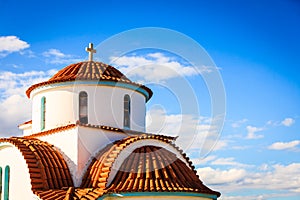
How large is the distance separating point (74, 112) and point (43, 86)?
1.70m

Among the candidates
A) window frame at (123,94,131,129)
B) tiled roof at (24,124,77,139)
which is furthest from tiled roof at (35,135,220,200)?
window frame at (123,94,131,129)

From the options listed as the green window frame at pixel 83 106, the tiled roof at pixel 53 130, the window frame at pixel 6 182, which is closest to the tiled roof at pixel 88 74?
the green window frame at pixel 83 106

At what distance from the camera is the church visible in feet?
53.7

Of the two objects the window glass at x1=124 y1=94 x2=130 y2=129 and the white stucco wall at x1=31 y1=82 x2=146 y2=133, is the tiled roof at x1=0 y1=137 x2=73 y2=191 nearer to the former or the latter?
the white stucco wall at x1=31 y1=82 x2=146 y2=133

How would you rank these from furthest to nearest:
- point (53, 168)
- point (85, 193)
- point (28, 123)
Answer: point (28, 123) → point (53, 168) → point (85, 193)

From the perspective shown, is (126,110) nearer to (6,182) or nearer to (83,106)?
(83,106)

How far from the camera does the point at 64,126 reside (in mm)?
18250

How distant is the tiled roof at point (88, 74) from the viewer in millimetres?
19219

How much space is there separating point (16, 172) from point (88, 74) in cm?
447

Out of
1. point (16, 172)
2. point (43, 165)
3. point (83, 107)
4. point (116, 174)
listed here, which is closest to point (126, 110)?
point (83, 107)

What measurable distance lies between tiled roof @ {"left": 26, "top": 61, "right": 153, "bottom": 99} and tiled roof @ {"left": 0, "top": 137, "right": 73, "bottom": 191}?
269cm

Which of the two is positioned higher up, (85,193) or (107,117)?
(107,117)

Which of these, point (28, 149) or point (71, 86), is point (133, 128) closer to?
point (71, 86)

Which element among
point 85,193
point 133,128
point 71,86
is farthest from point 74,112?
point 85,193
